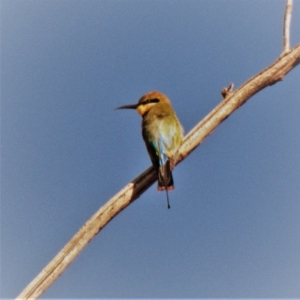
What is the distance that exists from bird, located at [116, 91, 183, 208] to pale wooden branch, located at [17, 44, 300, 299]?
101 millimetres

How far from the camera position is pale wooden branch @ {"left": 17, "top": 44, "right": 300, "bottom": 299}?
1831 millimetres

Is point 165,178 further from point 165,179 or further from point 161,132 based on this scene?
point 161,132

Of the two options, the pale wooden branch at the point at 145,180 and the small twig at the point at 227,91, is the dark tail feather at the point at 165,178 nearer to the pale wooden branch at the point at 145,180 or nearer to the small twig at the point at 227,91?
the pale wooden branch at the point at 145,180

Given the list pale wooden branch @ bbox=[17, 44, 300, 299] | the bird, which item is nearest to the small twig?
pale wooden branch @ bbox=[17, 44, 300, 299]

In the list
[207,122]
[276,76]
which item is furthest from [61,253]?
[276,76]

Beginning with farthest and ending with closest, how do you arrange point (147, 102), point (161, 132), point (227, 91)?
point (147, 102) → point (161, 132) → point (227, 91)

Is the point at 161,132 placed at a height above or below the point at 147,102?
below

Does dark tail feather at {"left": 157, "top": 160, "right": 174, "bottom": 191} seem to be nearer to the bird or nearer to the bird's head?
the bird

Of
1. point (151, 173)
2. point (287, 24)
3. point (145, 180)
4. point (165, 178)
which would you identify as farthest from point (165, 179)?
point (287, 24)

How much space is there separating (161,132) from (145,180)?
803mm

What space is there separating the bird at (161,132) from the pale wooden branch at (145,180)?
0.33 feet

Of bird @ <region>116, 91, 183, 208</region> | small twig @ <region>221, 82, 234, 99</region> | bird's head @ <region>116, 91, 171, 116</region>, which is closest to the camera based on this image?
small twig @ <region>221, 82, 234, 99</region>

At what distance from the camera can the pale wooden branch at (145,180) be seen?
183 centimetres

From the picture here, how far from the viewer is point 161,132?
3229mm
